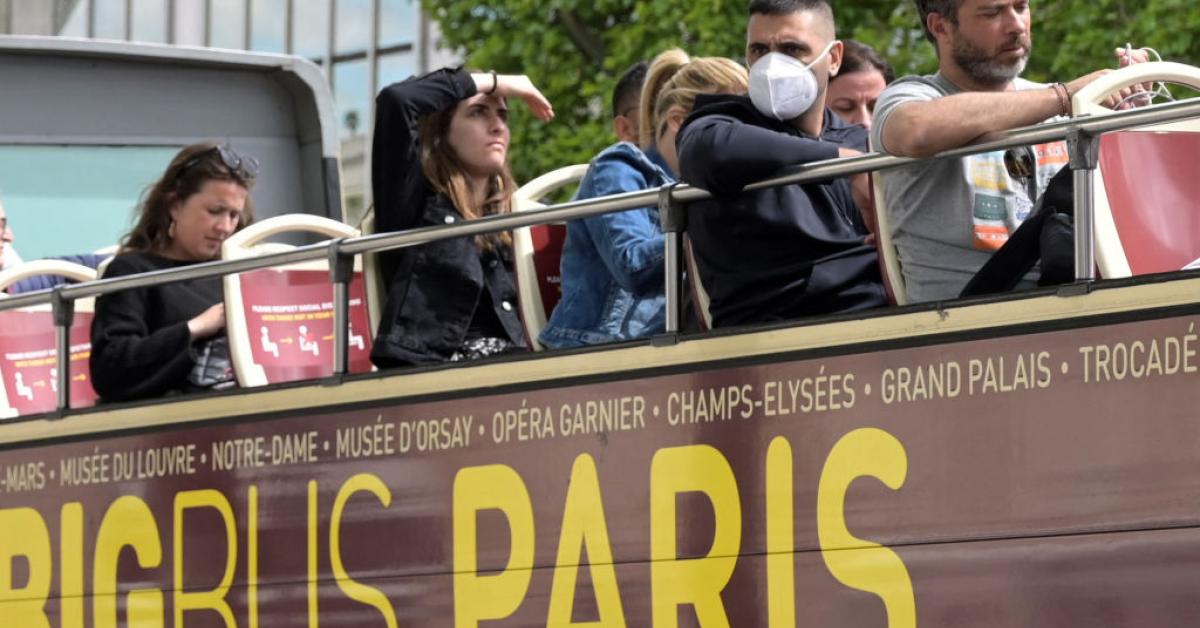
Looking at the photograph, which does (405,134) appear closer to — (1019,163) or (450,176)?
(450,176)

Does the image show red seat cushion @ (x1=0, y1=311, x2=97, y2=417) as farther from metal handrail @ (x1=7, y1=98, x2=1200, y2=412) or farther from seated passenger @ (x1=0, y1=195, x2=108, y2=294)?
seated passenger @ (x1=0, y1=195, x2=108, y2=294)

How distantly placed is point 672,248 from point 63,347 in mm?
2405

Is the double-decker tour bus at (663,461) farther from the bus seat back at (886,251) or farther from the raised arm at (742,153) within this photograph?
the bus seat back at (886,251)

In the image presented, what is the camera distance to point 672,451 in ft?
16.8

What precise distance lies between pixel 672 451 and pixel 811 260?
0.50m

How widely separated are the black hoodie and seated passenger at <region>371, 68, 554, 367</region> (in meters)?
0.93

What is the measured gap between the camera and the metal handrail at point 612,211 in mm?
4363

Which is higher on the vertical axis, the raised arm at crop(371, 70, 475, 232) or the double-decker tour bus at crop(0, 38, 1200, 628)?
the raised arm at crop(371, 70, 475, 232)

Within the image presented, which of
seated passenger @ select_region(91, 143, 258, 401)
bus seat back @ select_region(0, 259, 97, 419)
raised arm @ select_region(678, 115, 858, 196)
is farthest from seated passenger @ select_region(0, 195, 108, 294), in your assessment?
raised arm @ select_region(678, 115, 858, 196)

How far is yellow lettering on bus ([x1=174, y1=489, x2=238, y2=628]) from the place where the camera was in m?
6.26

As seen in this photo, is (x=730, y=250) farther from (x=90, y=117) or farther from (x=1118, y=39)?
(x=1118, y=39)

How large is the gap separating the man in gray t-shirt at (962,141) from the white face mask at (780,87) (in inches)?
8.6

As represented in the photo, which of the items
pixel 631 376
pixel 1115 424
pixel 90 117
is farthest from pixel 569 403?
pixel 90 117

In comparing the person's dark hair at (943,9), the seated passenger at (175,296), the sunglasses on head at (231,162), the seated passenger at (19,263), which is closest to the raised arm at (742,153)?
the person's dark hair at (943,9)
